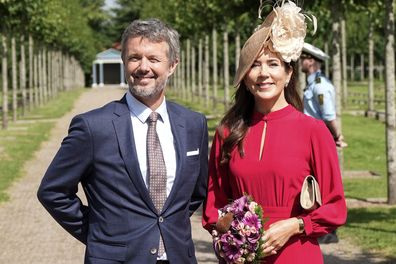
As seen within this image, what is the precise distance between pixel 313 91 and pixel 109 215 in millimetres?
5758

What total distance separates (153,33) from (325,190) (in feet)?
3.36

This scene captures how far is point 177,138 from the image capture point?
3744 mm

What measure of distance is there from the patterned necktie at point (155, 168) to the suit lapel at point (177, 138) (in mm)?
40

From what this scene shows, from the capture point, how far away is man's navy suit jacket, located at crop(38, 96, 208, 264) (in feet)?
11.9

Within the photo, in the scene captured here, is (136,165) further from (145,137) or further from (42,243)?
(42,243)

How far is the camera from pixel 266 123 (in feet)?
12.6

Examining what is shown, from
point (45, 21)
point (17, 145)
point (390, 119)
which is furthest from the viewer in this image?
point (45, 21)

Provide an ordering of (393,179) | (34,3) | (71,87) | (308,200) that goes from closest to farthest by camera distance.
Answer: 1. (308,200)
2. (393,179)
3. (34,3)
4. (71,87)

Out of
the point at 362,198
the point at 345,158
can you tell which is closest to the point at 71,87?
the point at 345,158

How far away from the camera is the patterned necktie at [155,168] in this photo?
3654 millimetres

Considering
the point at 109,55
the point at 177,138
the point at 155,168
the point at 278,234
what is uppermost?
the point at 109,55

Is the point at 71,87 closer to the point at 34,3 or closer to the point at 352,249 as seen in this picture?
the point at 34,3

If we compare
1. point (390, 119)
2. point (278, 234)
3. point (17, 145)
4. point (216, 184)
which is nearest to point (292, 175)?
point (278, 234)

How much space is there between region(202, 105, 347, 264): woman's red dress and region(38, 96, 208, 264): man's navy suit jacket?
23cm
